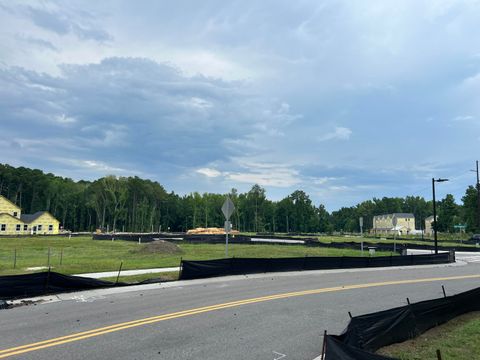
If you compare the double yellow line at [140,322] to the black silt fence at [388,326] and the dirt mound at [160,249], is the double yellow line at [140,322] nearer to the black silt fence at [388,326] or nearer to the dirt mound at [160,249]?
the black silt fence at [388,326]

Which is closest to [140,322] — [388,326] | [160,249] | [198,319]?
[198,319]

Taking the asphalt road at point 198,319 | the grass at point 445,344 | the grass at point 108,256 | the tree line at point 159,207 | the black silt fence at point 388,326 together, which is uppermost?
the tree line at point 159,207

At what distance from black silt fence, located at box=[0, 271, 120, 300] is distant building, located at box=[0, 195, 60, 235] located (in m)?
75.2

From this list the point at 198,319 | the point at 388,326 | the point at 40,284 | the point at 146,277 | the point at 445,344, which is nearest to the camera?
the point at 388,326

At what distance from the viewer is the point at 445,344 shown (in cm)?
761

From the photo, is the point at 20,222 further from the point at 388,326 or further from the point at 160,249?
the point at 388,326

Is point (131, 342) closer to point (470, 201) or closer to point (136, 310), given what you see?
point (136, 310)

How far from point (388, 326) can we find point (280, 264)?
48.2 ft

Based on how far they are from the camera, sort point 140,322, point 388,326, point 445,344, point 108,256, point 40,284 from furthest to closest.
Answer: point 108,256, point 40,284, point 140,322, point 445,344, point 388,326

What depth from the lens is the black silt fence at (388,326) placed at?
5044 mm

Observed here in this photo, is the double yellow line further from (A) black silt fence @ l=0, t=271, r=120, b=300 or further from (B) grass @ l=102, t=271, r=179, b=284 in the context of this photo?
(B) grass @ l=102, t=271, r=179, b=284

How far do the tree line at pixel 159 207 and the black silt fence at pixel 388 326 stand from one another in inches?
3967

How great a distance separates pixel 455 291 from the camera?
15109 mm

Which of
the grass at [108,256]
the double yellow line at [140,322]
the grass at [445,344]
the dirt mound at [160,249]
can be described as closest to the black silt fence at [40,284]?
the grass at [108,256]
